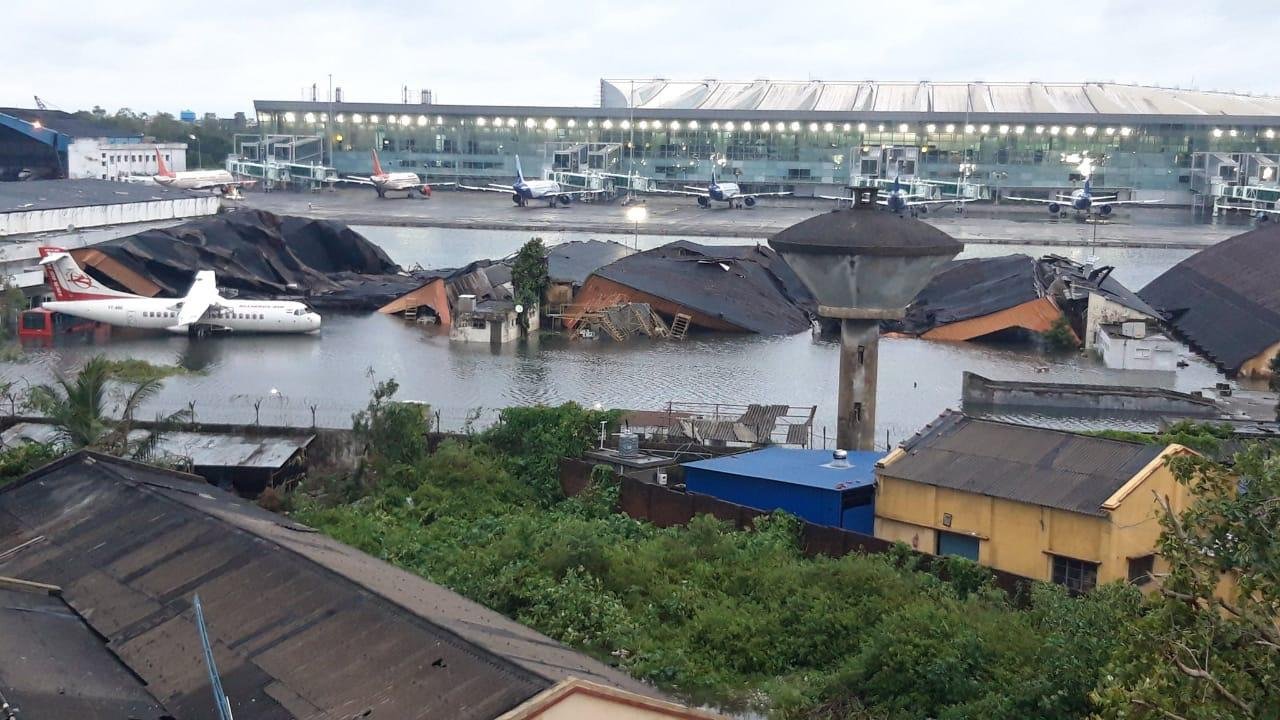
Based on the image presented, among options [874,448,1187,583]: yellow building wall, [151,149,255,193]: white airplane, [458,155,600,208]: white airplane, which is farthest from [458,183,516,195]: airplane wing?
[874,448,1187,583]: yellow building wall

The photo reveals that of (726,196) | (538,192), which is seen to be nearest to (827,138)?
(726,196)

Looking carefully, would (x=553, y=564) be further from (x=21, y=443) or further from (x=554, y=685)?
(x=21, y=443)

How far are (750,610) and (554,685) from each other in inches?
215

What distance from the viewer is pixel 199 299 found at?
125 ft

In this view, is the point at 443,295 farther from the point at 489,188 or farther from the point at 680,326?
the point at 489,188

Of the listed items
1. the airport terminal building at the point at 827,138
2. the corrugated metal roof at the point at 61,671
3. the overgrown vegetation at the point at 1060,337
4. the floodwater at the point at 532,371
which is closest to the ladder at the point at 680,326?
the floodwater at the point at 532,371

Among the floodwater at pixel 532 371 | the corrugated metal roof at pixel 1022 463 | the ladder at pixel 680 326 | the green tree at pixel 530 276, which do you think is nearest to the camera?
the corrugated metal roof at pixel 1022 463

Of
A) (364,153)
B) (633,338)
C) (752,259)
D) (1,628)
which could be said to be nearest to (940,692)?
(1,628)

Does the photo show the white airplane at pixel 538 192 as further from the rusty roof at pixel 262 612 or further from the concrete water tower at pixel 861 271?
the rusty roof at pixel 262 612

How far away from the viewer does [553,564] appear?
16.7 meters

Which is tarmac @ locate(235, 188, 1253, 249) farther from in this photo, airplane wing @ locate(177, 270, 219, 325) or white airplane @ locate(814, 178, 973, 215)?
airplane wing @ locate(177, 270, 219, 325)

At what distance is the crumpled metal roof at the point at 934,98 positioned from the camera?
10231 centimetres

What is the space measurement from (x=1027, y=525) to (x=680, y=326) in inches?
911

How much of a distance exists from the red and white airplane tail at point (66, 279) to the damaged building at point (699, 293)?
39.4ft
